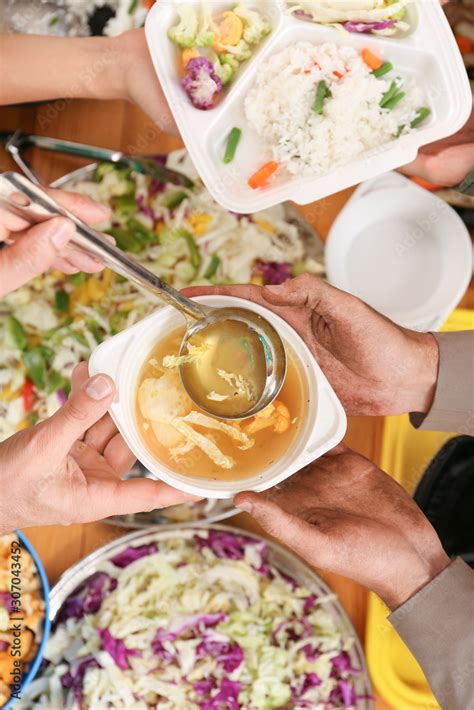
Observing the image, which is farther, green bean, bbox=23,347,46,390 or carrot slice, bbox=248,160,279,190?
green bean, bbox=23,347,46,390

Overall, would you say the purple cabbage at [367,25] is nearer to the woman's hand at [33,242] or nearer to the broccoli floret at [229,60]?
the broccoli floret at [229,60]

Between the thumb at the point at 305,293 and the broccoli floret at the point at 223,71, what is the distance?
0.66 meters

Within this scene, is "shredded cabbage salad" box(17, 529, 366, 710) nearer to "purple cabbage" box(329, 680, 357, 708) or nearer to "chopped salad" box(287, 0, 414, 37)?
"purple cabbage" box(329, 680, 357, 708)

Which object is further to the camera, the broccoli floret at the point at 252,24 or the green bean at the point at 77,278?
the green bean at the point at 77,278

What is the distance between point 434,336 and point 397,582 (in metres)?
0.62

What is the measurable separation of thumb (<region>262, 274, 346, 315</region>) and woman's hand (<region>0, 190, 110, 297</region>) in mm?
450

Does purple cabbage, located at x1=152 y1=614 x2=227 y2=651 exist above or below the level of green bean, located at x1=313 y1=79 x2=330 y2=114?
below

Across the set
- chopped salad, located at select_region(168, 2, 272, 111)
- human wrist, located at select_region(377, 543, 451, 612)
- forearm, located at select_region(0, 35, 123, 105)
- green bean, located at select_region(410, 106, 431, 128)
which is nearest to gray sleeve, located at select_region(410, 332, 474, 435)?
human wrist, located at select_region(377, 543, 451, 612)

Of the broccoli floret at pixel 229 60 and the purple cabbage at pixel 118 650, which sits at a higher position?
the broccoli floret at pixel 229 60

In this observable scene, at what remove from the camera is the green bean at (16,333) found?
75.4 inches

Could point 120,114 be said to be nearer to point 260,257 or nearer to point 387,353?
point 260,257

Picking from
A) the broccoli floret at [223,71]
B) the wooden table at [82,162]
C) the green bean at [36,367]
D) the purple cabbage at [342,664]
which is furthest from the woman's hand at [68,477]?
the broccoli floret at [223,71]

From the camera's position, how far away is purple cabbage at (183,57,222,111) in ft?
5.68

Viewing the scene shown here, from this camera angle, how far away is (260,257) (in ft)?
6.47
